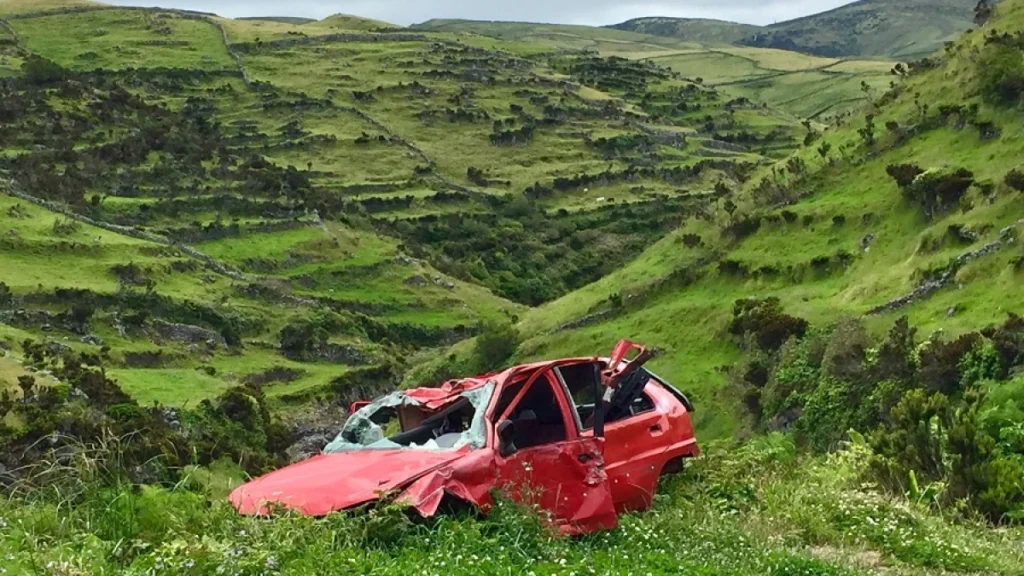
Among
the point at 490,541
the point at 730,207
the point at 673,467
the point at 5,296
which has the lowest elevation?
the point at 5,296

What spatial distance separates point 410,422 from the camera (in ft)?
36.3

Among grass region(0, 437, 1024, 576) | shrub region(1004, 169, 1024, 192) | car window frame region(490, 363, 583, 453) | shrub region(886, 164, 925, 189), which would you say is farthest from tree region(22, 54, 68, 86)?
car window frame region(490, 363, 583, 453)

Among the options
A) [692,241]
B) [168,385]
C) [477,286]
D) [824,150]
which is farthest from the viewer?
[477,286]

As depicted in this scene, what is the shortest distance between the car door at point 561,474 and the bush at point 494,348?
3788 centimetres

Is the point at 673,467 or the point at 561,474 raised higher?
the point at 561,474

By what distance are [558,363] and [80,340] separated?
45511 mm

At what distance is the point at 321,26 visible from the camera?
165250 mm

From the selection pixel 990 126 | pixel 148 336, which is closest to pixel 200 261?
pixel 148 336

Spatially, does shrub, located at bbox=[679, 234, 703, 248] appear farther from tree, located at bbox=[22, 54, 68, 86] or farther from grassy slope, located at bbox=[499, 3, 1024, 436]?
tree, located at bbox=[22, 54, 68, 86]

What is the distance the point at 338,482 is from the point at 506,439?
1708mm

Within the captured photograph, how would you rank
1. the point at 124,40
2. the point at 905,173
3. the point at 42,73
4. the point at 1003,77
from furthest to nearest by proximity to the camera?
the point at 124,40 < the point at 42,73 < the point at 1003,77 < the point at 905,173

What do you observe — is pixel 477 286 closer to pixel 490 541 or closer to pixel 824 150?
pixel 824 150

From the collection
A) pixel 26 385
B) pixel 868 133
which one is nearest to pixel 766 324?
pixel 868 133

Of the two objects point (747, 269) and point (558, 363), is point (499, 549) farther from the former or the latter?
point (747, 269)
